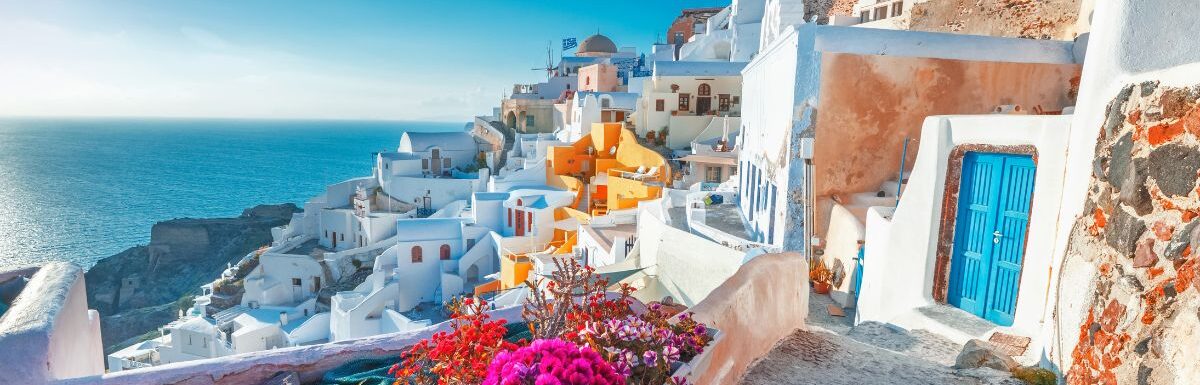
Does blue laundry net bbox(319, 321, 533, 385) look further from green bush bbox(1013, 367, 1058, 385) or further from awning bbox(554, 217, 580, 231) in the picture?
awning bbox(554, 217, 580, 231)

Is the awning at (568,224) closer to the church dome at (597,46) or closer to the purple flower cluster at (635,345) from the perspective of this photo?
the purple flower cluster at (635,345)

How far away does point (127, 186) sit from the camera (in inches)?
3403

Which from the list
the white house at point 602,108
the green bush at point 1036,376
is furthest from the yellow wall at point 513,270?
the green bush at point 1036,376

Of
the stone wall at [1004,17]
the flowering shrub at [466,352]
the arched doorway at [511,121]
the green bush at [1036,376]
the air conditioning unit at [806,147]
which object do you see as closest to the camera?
the flowering shrub at [466,352]

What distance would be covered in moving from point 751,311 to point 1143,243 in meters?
2.22

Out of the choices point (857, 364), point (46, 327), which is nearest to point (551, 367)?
point (46, 327)

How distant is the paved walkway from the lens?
4383mm

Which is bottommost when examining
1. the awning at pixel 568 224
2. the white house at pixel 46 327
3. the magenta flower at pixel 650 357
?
the awning at pixel 568 224

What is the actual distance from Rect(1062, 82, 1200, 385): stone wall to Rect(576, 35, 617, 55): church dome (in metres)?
55.7

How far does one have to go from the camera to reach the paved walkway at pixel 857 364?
14.4 feet

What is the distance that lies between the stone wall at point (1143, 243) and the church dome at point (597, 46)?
55.7 metres

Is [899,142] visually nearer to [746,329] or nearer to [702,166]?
[746,329]

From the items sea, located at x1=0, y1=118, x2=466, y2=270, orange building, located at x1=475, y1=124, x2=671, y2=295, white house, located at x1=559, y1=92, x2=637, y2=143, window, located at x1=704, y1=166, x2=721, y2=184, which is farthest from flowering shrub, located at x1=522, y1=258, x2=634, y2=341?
sea, located at x1=0, y1=118, x2=466, y2=270

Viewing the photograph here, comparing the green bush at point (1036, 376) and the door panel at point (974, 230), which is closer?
the green bush at point (1036, 376)
